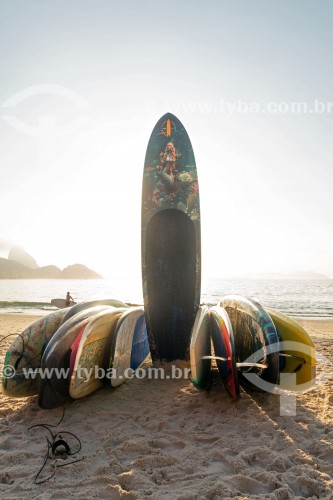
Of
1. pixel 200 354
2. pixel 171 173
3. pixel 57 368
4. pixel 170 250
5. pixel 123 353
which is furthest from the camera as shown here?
pixel 171 173

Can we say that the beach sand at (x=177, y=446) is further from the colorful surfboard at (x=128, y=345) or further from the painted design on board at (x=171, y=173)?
the painted design on board at (x=171, y=173)

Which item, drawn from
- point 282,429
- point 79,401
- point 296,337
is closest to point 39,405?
point 79,401

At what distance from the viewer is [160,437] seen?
2.97m

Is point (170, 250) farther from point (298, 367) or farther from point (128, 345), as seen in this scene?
point (298, 367)

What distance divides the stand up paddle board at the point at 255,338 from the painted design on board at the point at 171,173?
A: 1.33 metres

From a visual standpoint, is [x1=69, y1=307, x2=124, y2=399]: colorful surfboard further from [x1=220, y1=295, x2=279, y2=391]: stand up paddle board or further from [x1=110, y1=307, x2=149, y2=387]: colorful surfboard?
[x1=220, y1=295, x2=279, y2=391]: stand up paddle board

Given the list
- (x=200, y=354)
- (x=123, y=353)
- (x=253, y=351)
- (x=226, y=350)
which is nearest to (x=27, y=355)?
(x=123, y=353)

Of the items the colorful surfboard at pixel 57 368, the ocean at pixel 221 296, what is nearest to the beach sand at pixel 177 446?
the colorful surfboard at pixel 57 368

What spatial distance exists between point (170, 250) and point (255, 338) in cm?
157

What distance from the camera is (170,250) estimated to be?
479 cm

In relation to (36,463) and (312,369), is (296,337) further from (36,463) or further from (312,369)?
(36,463)

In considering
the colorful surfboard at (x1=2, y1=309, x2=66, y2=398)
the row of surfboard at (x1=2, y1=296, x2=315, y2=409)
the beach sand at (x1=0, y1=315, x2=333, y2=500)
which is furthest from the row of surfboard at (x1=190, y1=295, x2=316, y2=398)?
the colorful surfboard at (x1=2, y1=309, x2=66, y2=398)

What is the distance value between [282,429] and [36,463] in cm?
191

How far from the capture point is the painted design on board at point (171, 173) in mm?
4828
